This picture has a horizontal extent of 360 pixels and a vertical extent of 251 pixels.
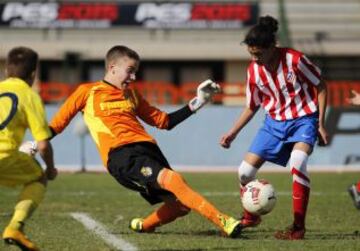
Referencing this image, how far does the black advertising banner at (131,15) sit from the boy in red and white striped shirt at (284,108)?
69.9ft

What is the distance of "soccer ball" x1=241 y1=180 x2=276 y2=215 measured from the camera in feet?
24.5

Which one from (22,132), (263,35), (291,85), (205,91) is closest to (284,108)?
(291,85)

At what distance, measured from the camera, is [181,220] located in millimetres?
8969

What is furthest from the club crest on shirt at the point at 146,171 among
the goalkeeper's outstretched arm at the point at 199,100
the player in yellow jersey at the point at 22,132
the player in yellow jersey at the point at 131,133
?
the player in yellow jersey at the point at 22,132

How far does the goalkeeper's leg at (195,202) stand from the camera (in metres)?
6.83

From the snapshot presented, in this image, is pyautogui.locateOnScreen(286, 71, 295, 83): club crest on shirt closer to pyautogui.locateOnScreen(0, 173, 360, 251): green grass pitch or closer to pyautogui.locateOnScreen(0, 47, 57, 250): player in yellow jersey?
pyautogui.locateOnScreen(0, 173, 360, 251): green grass pitch

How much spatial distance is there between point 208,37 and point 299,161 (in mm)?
22165

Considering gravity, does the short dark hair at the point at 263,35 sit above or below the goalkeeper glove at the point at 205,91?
above

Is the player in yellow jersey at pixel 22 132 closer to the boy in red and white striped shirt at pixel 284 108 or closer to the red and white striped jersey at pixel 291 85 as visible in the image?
the boy in red and white striped shirt at pixel 284 108

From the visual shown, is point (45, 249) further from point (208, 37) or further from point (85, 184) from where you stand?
point (208, 37)

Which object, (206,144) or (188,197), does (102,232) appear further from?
(206,144)

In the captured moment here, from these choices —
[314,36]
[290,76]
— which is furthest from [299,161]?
[314,36]

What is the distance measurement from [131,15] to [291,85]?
71.5 ft

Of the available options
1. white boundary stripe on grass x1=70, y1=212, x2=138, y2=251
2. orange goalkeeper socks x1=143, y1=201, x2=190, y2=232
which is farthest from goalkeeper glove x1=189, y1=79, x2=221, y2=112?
white boundary stripe on grass x1=70, y1=212, x2=138, y2=251
